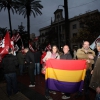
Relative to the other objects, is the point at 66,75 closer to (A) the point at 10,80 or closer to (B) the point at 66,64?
(B) the point at 66,64

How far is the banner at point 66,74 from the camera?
5.37 m

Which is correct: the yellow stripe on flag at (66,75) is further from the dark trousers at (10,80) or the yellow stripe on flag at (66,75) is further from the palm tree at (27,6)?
the palm tree at (27,6)

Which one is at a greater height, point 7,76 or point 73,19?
point 73,19

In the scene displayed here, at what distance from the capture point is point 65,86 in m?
5.41

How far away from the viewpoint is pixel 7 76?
21.4 feet

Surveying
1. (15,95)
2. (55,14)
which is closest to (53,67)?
(15,95)


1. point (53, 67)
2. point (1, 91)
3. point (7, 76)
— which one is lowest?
point (1, 91)

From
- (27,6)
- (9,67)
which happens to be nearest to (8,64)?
(9,67)

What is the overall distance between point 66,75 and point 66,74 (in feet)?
0.11

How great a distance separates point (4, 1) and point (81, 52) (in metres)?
30.3

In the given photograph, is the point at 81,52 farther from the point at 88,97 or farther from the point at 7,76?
the point at 7,76

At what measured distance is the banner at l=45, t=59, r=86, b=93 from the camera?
5.37 m

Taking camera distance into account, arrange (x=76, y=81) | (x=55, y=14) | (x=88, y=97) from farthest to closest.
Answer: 1. (x=55, y=14)
2. (x=88, y=97)
3. (x=76, y=81)

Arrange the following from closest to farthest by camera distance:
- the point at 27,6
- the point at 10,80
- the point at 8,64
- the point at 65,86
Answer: the point at 65,86, the point at 8,64, the point at 10,80, the point at 27,6
